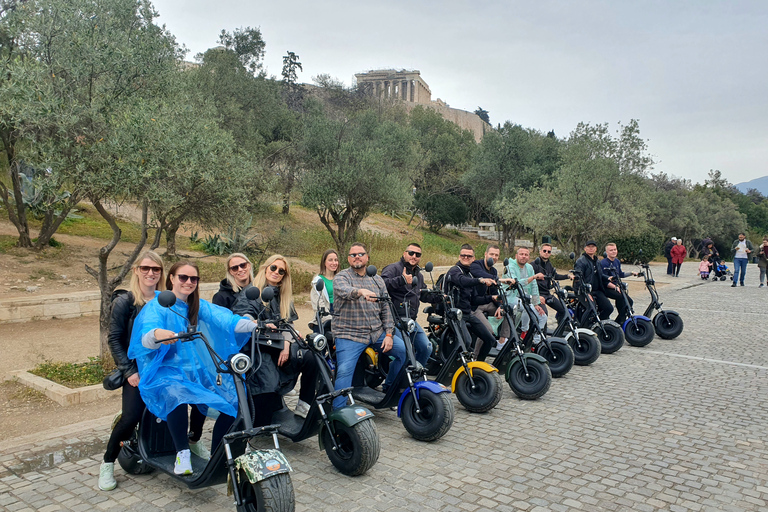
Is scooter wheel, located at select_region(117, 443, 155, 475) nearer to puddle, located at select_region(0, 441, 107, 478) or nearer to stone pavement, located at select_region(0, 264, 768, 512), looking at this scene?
stone pavement, located at select_region(0, 264, 768, 512)

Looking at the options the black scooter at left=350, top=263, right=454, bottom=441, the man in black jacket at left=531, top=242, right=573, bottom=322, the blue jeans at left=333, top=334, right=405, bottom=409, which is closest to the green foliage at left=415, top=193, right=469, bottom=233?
the man in black jacket at left=531, top=242, right=573, bottom=322

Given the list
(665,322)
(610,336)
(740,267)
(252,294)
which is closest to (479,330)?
(610,336)

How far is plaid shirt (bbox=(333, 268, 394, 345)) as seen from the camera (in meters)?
5.50

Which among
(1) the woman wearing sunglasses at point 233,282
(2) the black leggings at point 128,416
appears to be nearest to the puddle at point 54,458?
(2) the black leggings at point 128,416

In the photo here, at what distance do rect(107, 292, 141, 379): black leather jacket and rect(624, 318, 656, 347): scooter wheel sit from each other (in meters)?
8.51

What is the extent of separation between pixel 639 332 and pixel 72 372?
29.1 ft

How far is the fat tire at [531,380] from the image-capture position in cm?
666

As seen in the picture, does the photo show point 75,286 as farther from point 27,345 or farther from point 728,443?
point 728,443

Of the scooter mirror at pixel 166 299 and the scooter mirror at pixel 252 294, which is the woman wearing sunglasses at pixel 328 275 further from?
→ the scooter mirror at pixel 166 299

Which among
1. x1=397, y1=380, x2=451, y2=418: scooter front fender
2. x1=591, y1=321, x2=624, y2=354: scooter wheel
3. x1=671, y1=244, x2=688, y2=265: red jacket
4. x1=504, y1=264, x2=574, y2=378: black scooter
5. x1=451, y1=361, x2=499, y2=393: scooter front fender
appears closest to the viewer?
x1=397, y1=380, x2=451, y2=418: scooter front fender

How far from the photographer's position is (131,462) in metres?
4.44

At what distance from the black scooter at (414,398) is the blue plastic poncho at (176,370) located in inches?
63.5

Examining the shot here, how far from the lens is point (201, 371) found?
4.05 meters

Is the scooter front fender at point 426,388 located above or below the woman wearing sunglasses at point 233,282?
below
